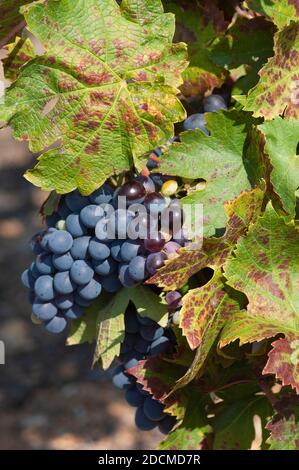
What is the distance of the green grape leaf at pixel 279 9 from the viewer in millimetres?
1018

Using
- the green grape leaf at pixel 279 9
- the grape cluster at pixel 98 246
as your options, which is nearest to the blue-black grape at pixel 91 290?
the grape cluster at pixel 98 246

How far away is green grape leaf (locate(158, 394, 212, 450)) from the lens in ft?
4.01

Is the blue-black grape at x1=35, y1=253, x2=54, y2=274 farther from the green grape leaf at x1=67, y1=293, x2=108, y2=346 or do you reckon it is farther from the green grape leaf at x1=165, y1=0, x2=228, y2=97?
the green grape leaf at x1=165, y1=0, x2=228, y2=97

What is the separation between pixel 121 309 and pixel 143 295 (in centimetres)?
4

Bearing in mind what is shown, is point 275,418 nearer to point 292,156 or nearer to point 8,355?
point 292,156

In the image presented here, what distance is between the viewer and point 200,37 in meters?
1.13

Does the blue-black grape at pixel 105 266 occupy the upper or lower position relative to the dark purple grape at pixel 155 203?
lower

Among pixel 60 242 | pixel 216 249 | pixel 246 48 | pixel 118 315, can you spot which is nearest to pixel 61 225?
pixel 60 242

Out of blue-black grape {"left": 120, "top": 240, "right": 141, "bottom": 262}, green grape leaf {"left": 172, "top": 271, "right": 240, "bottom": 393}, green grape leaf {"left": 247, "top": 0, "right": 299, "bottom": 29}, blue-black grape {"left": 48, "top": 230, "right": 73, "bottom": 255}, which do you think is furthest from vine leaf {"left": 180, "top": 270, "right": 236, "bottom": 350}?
green grape leaf {"left": 247, "top": 0, "right": 299, "bottom": 29}

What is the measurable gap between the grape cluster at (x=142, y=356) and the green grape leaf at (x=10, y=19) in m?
0.42

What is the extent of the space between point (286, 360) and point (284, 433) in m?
0.16

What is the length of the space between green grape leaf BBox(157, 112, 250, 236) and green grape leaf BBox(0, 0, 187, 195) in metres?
0.04

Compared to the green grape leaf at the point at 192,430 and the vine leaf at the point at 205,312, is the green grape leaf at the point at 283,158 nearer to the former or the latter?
the vine leaf at the point at 205,312
